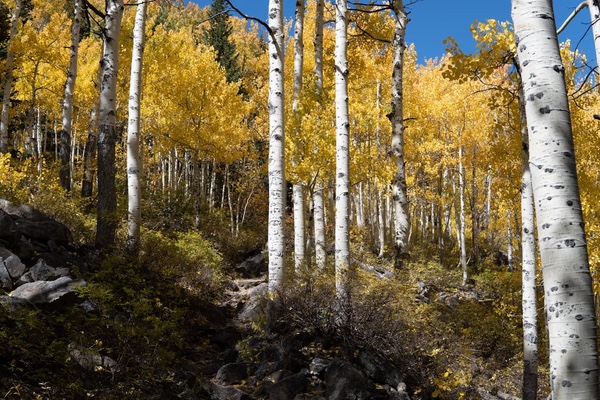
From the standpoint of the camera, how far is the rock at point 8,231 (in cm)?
564

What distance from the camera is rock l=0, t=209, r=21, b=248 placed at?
222 inches

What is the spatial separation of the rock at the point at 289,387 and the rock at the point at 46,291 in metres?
2.35

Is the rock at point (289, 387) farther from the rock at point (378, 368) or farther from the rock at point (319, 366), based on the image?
the rock at point (378, 368)

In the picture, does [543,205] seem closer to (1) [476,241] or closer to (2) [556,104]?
(2) [556,104]

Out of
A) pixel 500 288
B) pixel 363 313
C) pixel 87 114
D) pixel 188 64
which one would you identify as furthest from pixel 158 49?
pixel 500 288

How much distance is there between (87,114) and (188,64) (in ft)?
21.0

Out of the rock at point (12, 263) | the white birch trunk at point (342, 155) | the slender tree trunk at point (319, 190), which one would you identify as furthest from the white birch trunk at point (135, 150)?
the slender tree trunk at point (319, 190)

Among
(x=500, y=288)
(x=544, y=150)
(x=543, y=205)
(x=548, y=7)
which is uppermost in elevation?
A: (x=548, y=7)

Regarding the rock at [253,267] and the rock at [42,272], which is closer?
the rock at [42,272]

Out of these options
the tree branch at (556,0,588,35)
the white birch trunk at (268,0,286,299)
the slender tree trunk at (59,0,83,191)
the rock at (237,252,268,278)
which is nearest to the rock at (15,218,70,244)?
the white birch trunk at (268,0,286,299)

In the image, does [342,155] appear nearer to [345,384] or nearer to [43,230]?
[345,384]

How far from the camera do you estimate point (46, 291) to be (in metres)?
4.78

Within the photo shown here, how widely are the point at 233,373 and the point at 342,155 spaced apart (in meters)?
3.52

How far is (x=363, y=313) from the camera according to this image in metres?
5.43
